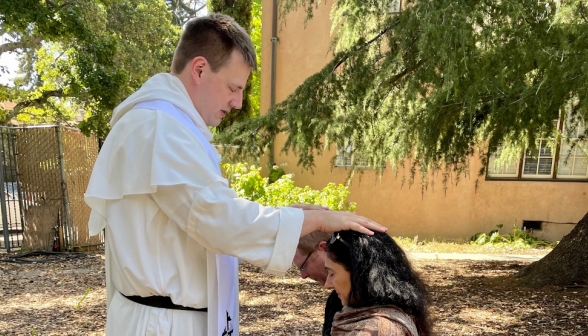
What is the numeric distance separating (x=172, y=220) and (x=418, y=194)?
10.7 metres

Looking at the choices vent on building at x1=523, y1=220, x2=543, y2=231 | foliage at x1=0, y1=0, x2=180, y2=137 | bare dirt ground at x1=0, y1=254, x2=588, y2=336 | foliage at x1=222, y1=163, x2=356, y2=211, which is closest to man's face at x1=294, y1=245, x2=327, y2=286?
bare dirt ground at x1=0, y1=254, x2=588, y2=336

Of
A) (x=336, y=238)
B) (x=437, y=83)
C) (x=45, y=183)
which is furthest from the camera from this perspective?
(x=45, y=183)

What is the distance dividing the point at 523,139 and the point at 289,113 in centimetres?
272

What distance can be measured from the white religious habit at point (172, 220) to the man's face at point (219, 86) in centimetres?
8

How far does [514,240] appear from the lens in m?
10.5

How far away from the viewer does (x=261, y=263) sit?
1413 millimetres

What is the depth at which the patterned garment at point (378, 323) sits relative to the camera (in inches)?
62.2

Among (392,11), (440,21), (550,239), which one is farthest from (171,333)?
(550,239)

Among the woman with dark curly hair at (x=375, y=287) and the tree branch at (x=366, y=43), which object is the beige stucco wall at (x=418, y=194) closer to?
the tree branch at (x=366, y=43)

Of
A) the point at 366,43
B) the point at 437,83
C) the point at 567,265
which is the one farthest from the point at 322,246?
the point at 567,265

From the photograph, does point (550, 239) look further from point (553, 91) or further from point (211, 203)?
point (211, 203)

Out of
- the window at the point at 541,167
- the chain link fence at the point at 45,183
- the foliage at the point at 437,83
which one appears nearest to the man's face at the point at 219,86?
the foliage at the point at 437,83

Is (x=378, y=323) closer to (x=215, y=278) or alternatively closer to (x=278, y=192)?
(x=215, y=278)

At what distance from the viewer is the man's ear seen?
1.56 m
